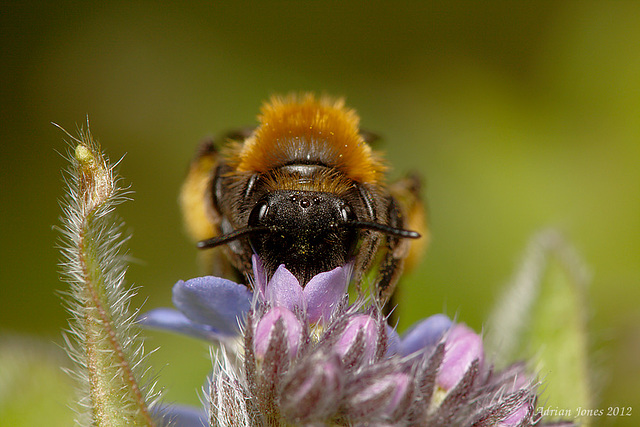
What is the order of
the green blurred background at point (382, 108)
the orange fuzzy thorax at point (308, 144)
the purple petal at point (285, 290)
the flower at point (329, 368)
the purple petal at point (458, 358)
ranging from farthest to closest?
the green blurred background at point (382, 108) → the orange fuzzy thorax at point (308, 144) → the purple petal at point (458, 358) → the purple petal at point (285, 290) → the flower at point (329, 368)

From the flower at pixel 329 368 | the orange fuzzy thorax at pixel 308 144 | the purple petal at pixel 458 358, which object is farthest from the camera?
the orange fuzzy thorax at pixel 308 144

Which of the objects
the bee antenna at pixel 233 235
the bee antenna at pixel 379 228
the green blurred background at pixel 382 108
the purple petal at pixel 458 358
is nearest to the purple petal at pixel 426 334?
the purple petal at pixel 458 358

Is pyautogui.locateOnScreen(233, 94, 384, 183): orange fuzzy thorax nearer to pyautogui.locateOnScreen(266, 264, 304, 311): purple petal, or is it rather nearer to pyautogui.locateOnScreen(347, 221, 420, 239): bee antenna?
pyautogui.locateOnScreen(347, 221, 420, 239): bee antenna

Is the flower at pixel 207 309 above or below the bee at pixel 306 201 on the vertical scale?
below

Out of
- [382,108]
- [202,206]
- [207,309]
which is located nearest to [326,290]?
[207,309]

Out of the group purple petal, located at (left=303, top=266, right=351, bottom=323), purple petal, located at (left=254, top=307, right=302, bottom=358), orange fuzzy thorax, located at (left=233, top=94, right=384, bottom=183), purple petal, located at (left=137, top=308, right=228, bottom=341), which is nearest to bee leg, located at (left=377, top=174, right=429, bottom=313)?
orange fuzzy thorax, located at (left=233, top=94, right=384, bottom=183)

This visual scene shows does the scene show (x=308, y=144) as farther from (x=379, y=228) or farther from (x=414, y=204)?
(x=414, y=204)

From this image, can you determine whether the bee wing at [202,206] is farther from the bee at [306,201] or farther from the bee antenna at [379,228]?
the bee antenna at [379,228]
